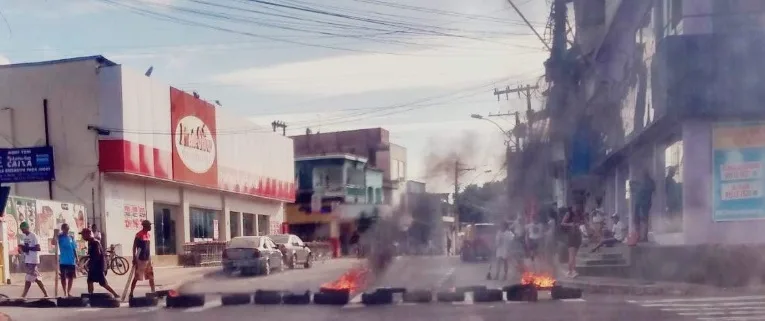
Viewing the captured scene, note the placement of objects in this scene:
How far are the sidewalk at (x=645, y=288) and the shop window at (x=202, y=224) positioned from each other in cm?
2032

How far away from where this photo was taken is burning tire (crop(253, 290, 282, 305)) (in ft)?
50.0

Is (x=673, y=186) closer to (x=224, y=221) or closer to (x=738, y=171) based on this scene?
(x=738, y=171)

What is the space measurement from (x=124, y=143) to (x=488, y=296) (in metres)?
16.1

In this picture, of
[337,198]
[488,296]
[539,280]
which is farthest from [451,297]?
[337,198]

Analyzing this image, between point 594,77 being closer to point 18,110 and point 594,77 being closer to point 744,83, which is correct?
point 744,83

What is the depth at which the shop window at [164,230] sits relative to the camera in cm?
3116

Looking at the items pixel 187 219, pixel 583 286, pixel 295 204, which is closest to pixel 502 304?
pixel 583 286

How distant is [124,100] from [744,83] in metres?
19.0

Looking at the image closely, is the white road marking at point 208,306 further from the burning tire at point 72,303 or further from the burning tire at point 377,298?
the burning tire at point 377,298

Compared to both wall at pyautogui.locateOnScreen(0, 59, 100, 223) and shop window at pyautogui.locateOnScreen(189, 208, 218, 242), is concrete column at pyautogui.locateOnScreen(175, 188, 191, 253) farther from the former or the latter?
wall at pyautogui.locateOnScreen(0, 59, 100, 223)

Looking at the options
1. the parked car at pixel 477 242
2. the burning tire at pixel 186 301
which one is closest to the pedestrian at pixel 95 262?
the burning tire at pixel 186 301

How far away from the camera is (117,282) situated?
904 inches

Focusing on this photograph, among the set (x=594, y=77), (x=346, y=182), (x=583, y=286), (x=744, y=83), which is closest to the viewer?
(x=744, y=83)

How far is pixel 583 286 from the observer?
18.0 meters
